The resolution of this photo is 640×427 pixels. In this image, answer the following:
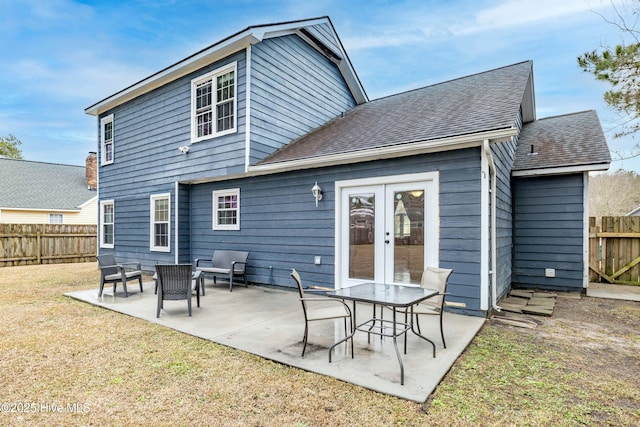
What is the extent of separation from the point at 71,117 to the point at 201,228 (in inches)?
1285

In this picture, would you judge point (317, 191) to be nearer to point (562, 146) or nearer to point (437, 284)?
point (437, 284)

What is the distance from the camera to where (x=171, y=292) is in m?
5.00

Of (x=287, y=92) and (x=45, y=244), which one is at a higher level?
(x=287, y=92)

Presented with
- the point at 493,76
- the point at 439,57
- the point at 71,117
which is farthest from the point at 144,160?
the point at 71,117

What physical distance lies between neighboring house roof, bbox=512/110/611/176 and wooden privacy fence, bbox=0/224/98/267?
49.8 feet

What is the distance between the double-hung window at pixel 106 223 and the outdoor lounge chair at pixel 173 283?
7597 mm

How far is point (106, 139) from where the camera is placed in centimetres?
1092

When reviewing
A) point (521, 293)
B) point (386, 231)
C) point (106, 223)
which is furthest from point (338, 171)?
point (106, 223)

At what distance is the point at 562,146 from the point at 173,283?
8605mm

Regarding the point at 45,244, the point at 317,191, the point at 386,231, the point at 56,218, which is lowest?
the point at 45,244

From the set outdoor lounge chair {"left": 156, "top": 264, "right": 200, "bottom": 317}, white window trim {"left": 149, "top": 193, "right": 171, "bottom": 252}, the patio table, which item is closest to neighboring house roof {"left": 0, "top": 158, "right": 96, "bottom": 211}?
white window trim {"left": 149, "top": 193, "right": 171, "bottom": 252}

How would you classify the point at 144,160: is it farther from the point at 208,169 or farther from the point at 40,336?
the point at 40,336

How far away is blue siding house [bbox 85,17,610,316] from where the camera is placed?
518cm

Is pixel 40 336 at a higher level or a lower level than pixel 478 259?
lower
